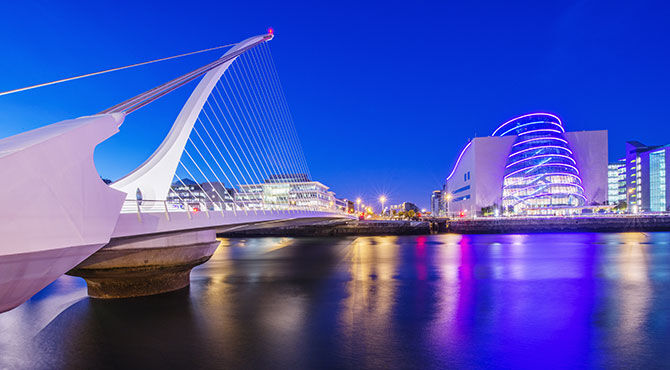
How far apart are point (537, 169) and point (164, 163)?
75.0 m

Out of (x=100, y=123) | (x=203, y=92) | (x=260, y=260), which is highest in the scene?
(x=203, y=92)

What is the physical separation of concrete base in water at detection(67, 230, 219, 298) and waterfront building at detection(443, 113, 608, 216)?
7056 cm

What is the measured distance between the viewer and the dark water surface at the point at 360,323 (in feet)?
31.7

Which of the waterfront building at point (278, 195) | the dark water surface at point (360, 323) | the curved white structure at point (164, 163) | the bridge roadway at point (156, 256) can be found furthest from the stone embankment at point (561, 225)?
the curved white structure at point (164, 163)

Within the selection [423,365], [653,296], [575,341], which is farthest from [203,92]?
[653,296]

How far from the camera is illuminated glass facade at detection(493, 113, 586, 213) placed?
72.1 meters

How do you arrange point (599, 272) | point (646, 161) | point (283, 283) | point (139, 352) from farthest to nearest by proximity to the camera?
point (646, 161)
point (599, 272)
point (283, 283)
point (139, 352)

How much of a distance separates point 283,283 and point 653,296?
15615mm

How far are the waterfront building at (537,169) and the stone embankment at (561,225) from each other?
12.7m

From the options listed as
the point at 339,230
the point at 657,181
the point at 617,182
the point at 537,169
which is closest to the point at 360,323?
the point at 339,230

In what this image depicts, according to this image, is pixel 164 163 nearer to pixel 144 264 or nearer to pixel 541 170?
pixel 144 264

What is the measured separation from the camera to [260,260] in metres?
29.7

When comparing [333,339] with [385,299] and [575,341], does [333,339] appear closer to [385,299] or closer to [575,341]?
[385,299]

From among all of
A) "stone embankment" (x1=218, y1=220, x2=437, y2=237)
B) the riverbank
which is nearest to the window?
the riverbank
